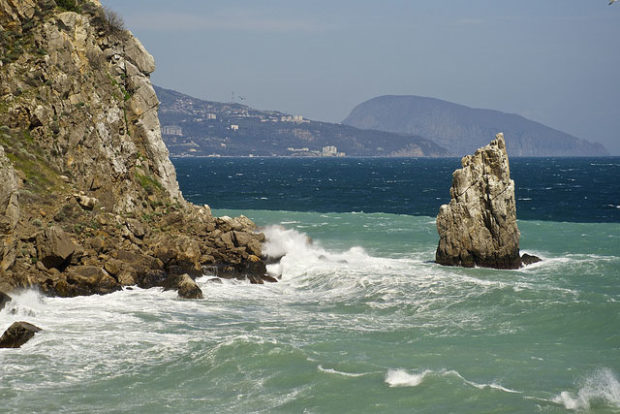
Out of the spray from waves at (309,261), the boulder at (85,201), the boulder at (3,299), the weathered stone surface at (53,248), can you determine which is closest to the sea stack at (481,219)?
the spray from waves at (309,261)

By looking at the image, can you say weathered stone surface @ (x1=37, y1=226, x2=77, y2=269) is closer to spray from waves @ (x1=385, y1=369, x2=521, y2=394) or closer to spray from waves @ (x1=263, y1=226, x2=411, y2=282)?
spray from waves @ (x1=263, y1=226, x2=411, y2=282)

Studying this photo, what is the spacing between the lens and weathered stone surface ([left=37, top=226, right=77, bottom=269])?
Answer: 122ft

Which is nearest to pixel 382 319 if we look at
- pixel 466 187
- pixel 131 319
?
pixel 131 319

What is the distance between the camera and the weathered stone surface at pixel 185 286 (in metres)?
37.7

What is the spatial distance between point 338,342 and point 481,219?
18150 millimetres

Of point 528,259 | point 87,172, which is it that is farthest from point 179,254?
point 528,259

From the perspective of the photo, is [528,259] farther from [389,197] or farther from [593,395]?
[389,197]

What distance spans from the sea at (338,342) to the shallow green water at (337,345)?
0.08m

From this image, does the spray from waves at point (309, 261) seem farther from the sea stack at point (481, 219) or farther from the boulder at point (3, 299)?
the boulder at point (3, 299)

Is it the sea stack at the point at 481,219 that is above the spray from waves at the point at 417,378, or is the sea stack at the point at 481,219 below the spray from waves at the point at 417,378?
above

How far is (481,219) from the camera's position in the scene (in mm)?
45594

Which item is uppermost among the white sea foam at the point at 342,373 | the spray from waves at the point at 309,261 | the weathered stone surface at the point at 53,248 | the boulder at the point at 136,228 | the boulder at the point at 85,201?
the boulder at the point at 85,201

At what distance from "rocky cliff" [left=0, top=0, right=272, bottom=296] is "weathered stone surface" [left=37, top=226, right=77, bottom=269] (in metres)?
0.05

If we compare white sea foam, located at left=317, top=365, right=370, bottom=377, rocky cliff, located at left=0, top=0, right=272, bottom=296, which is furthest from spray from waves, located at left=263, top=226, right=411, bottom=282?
white sea foam, located at left=317, top=365, right=370, bottom=377
